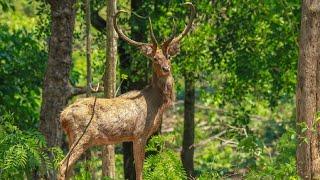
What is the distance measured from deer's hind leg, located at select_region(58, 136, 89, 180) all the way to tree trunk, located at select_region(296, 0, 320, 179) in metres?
2.94

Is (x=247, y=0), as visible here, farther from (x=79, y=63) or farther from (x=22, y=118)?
(x=79, y=63)

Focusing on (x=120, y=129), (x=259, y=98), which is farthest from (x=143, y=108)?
(x=259, y=98)

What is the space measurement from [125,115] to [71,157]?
0.86 meters

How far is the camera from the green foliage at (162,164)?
1084 centimetres

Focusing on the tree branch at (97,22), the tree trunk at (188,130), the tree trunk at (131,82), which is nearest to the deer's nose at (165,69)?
the tree trunk at (131,82)

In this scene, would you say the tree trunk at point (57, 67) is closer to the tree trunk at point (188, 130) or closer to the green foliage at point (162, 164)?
the green foliage at point (162, 164)

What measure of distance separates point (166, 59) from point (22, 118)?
7.17 m

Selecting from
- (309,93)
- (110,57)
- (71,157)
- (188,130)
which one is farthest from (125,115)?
(188,130)

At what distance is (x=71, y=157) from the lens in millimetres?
10109

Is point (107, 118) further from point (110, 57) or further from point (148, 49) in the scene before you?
point (110, 57)

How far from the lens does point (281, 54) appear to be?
17672mm

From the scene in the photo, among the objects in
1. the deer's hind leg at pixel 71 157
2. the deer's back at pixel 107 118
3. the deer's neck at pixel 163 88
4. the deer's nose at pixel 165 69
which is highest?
the deer's nose at pixel 165 69

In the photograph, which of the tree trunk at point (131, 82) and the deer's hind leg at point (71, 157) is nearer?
the deer's hind leg at point (71, 157)

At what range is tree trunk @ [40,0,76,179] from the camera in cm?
1312
